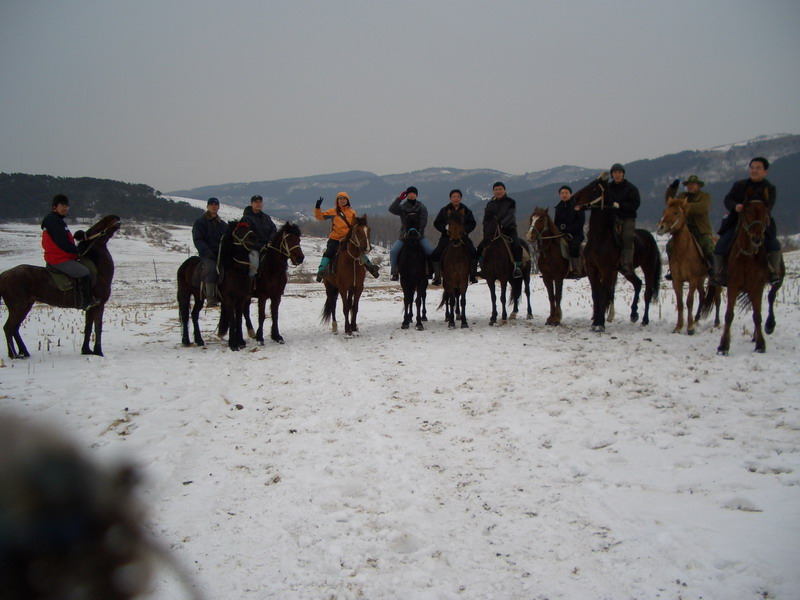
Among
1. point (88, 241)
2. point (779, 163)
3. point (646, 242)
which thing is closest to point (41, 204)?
point (88, 241)

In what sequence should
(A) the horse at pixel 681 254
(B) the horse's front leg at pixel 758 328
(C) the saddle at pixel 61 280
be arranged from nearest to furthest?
(B) the horse's front leg at pixel 758 328
(C) the saddle at pixel 61 280
(A) the horse at pixel 681 254

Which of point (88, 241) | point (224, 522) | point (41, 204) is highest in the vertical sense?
point (41, 204)

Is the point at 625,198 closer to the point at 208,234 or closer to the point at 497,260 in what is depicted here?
the point at 497,260

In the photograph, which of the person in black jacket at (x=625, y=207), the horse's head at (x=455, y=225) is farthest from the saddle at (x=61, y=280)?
the person in black jacket at (x=625, y=207)

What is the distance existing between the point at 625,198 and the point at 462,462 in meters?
7.97

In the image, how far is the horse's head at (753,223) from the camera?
709 centimetres

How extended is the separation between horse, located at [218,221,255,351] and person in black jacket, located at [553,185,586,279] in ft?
23.5

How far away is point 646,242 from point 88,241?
459 inches

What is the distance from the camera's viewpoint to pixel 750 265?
23.9ft

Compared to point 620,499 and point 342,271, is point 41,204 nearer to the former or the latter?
point 342,271

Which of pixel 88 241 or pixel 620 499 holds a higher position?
pixel 88 241

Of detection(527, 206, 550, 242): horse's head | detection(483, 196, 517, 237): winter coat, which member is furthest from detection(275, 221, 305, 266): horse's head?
detection(527, 206, 550, 242): horse's head

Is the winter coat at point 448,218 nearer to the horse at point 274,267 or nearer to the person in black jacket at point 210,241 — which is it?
the horse at point 274,267

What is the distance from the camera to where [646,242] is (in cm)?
1100
